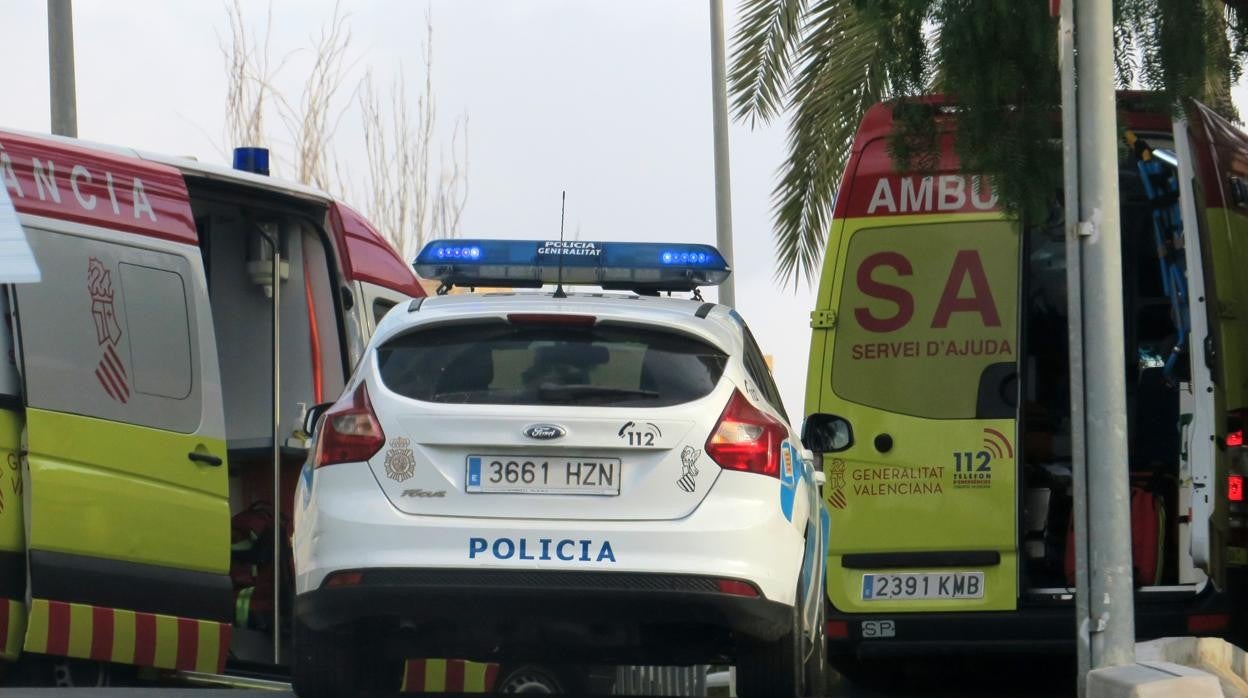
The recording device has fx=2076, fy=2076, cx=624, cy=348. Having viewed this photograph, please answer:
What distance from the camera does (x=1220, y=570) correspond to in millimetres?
8430

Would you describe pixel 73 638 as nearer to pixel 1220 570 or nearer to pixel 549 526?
pixel 549 526

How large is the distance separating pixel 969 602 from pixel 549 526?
3.03 metres

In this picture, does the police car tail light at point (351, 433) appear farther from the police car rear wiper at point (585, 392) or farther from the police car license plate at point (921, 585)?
the police car license plate at point (921, 585)

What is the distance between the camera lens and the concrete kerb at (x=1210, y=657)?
24.1ft

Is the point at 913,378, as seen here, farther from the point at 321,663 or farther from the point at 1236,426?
the point at 321,663

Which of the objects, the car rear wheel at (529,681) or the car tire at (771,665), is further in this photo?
the car rear wheel at (529,681)

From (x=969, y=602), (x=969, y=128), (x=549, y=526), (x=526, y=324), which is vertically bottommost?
(x=969, y=602)

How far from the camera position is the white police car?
20.1 ft

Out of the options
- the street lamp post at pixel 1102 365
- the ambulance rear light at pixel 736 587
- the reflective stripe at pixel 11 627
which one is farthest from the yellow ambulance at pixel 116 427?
the street lamp post at pixel 1102 365

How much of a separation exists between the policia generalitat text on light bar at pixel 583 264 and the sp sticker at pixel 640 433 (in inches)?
55.0

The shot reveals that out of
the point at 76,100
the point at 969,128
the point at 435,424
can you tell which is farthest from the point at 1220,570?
the point at 76,100

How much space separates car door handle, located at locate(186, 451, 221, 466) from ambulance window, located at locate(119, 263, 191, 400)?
0.75 feet

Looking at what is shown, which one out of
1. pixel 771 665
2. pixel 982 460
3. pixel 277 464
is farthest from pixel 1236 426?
pixel 277 464

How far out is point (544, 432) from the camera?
244 inches
